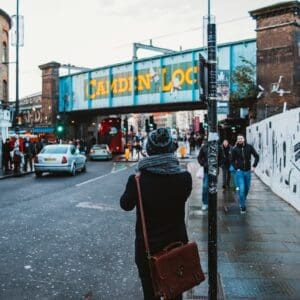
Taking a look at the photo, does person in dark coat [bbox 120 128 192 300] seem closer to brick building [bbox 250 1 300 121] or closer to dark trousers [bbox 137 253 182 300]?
dark trousers [bbox 137 253 182 300]

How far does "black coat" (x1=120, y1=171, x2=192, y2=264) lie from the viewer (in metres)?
3.58

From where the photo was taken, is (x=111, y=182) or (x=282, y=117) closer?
(x=282, y=117)

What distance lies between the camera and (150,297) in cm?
364

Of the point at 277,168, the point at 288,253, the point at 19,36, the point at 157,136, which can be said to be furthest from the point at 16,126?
the point at 157,136

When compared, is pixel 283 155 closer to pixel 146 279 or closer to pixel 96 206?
pixel 96 206

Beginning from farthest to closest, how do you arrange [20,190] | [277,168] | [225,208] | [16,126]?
[16,126], [20,190], [277,168], [225,208]

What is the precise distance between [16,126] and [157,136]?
987 inches

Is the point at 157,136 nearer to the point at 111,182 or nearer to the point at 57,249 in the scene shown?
the point at 57,249

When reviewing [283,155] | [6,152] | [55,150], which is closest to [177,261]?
[283,155]

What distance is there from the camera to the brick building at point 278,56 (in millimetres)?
24766

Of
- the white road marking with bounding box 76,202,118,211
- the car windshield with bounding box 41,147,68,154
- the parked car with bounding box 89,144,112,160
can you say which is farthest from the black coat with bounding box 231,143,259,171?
the parked car with bounding box 89,144,112,160

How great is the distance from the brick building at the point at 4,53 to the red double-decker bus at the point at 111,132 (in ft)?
44.9

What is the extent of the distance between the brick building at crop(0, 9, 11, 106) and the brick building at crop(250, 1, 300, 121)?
18.0m

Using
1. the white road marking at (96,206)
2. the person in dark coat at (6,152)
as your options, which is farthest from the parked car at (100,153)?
the white road marking at (96,206)
